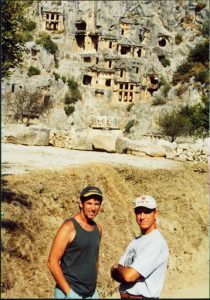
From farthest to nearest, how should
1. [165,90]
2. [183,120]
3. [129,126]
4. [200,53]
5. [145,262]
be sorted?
[200,53] < [165,90] < [129,126] < [183,120] < [145,262]

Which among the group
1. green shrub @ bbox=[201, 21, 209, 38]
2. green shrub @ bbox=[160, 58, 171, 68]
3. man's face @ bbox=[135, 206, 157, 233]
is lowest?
man's face @ bbox=[135, 206, 157, 233]

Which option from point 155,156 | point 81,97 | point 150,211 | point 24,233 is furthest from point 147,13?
point 150,211

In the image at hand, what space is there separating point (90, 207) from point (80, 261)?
667 millimetres

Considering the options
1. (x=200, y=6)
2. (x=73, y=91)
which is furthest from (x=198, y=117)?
(x=200, y=6)

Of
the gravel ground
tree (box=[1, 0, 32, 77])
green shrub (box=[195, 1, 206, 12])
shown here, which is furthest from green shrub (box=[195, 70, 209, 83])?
tree (box=[1, 0, 32, 77])

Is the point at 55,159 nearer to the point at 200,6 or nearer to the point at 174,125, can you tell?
the point at 174,125

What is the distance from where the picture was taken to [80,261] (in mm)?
5512

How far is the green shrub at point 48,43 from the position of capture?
7569 centimetres

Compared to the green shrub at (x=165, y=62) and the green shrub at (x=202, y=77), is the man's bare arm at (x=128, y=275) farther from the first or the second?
the green shrub at (x=165, y=62)

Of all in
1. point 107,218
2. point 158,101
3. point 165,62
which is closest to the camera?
point 107,218

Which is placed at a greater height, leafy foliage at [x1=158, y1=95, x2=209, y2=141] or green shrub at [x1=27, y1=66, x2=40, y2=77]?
green shrub at [x1=27, y1=66, x2=40, y2=77]

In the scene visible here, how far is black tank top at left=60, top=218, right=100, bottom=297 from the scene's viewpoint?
215 inches

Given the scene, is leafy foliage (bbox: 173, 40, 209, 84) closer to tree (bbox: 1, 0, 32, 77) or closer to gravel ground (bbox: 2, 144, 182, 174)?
gravel ground (bbox: 2, 144, 182, 174)

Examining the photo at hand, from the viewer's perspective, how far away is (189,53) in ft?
273
